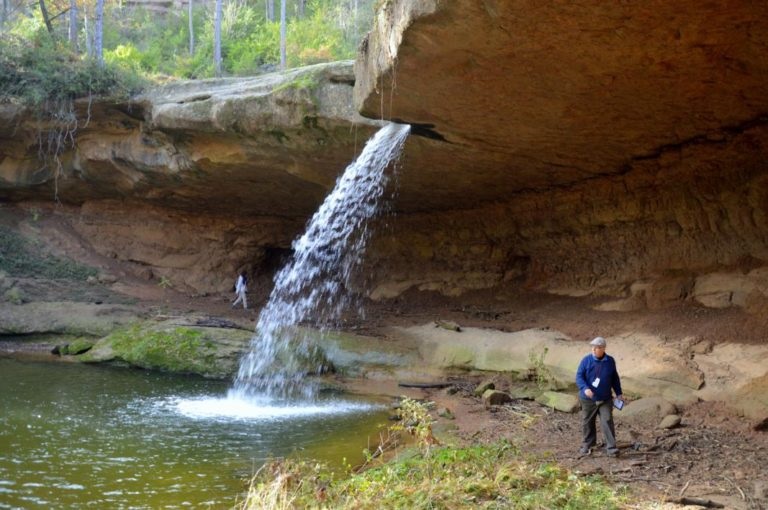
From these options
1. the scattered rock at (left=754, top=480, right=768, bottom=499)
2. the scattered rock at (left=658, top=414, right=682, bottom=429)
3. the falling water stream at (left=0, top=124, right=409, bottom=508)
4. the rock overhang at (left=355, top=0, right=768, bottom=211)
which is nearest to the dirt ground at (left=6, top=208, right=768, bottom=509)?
the scattered rock at (left=754, top=480, right=768, bottom=499)

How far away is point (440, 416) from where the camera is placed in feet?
29.8

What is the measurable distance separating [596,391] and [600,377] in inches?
5.7

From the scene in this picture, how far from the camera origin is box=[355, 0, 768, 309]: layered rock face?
603 cm

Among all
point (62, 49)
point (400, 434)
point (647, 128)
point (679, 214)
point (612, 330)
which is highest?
point (62, 49)

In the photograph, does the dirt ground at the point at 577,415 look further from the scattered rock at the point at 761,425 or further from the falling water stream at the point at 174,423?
the falling water stream at the point at 174,423

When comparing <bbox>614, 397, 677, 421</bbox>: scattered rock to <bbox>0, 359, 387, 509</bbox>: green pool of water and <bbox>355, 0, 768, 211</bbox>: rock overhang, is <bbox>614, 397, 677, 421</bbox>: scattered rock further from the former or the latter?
<bbox>355, 0, 768, 211</bbox>: rock overhang

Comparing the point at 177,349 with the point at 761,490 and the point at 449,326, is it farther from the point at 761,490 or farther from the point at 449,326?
the point at 761,490

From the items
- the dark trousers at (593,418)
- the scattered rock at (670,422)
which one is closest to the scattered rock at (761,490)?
the dark trousers at (593,418)

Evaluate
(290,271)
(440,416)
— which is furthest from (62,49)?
(440,416)

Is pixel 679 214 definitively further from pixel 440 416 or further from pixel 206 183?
pixel 206 183

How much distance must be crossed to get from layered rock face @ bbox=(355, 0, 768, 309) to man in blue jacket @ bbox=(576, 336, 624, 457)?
115 inches

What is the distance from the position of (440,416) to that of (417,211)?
8130 millimetres

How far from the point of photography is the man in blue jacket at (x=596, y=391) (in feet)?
22.1

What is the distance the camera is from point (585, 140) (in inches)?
390
